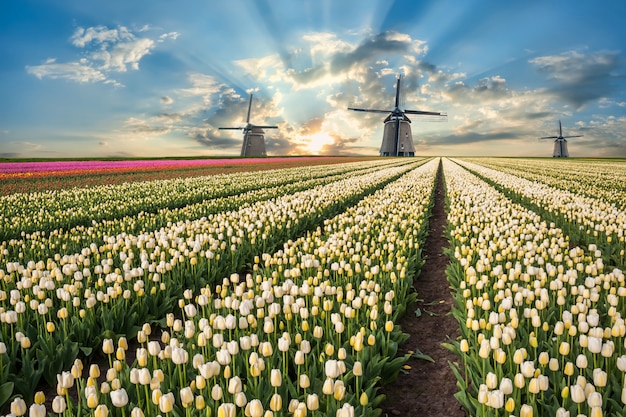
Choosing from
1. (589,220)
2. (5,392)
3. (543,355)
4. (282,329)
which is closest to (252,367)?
(282,329)

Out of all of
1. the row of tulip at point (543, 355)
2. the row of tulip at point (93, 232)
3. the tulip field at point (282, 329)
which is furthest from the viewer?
the row of tulip at point (93, 232)

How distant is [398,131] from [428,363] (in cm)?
9489

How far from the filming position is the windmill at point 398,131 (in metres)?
95.4

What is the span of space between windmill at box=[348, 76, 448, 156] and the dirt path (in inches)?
3601

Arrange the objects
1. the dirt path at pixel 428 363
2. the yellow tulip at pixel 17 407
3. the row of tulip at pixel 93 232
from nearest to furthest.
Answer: the yellow tulip at pixel 17 407, the dirt path at pixel 428 363, the row of tulip at pixel 93 232

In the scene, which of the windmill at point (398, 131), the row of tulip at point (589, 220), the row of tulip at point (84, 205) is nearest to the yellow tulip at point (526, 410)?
the row of tulip at point (589, 220)

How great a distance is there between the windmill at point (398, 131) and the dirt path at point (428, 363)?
A: 91.5 metres

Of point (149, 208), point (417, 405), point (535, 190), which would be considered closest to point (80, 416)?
point (417, 405)

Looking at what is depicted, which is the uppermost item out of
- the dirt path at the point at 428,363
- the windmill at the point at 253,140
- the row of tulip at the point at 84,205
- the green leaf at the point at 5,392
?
the windmill at the point at 253,140

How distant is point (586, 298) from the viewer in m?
4.51

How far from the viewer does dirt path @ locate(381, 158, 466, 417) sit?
3657 mm

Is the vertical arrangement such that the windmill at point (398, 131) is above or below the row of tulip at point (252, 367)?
above

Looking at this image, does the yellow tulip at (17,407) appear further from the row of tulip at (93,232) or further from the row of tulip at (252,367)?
the row of tulip at (93,232)

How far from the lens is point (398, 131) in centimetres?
9575
